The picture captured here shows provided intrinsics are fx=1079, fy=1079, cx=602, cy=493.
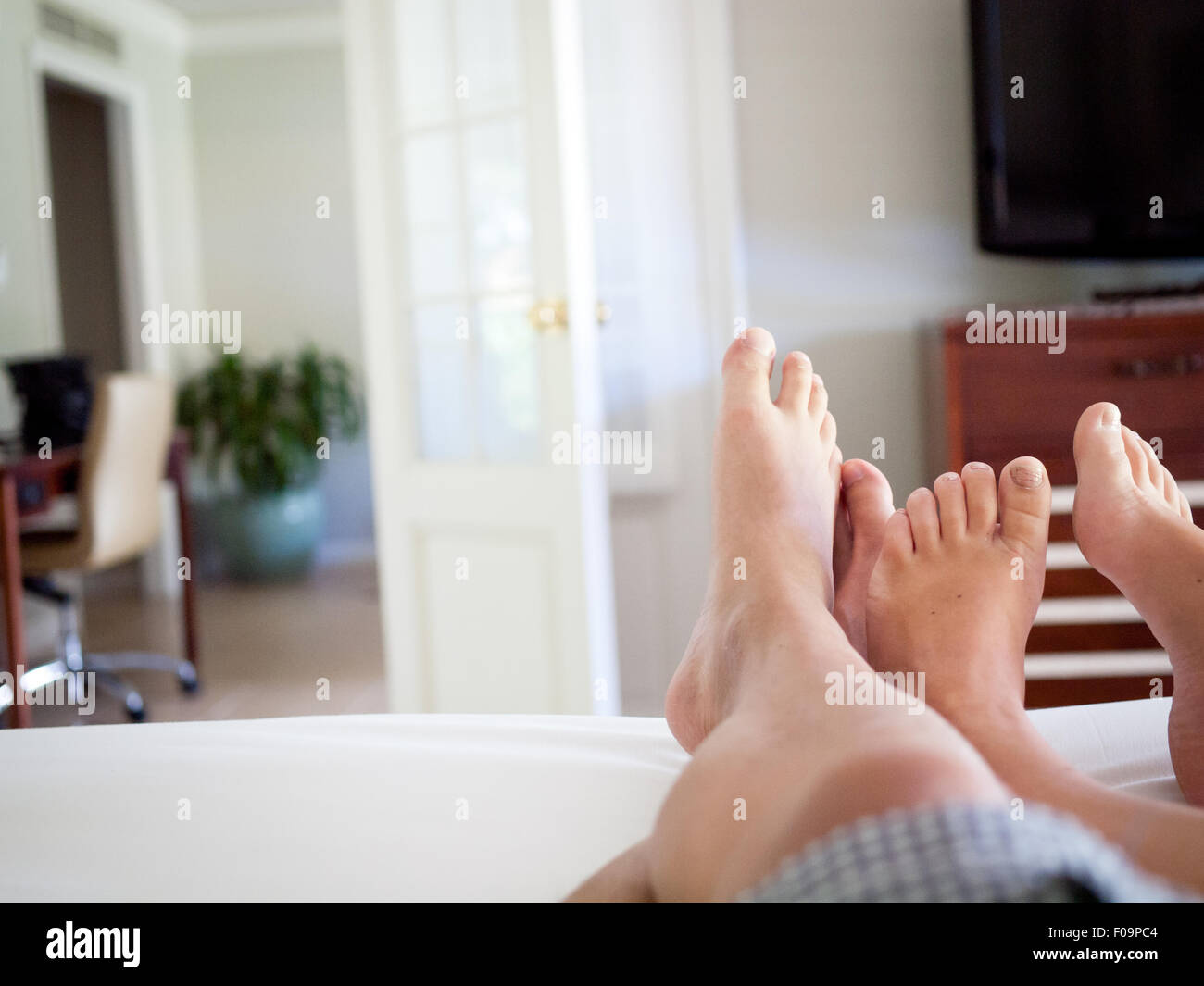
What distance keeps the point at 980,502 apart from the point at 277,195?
15.8 ft

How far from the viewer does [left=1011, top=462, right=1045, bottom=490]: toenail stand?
1034mm

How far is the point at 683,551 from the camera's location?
2506 mm

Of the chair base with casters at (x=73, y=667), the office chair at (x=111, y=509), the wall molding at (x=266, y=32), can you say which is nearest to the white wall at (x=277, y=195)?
the wall molding at (x=266, y=32)

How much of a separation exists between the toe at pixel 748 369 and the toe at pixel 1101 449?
0.35 m

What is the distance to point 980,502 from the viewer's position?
3.44 ft

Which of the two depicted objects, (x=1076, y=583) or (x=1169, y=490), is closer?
(x=1169, y=490)

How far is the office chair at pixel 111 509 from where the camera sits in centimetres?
289

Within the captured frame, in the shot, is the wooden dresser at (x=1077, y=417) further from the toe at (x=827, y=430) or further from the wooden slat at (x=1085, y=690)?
the toe at (x=827, y=430)

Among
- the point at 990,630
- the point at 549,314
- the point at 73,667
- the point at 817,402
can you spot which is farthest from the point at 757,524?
the point at 73,667

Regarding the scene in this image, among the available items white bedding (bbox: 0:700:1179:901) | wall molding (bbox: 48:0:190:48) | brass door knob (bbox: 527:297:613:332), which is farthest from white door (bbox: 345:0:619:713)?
wall molding (bbox: 48:0:190:48)

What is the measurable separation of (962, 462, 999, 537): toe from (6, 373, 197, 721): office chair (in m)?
2.44

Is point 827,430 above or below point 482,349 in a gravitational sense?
below

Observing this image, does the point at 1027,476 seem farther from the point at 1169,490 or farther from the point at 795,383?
the point at 795,383

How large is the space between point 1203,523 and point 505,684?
1.38 meters
